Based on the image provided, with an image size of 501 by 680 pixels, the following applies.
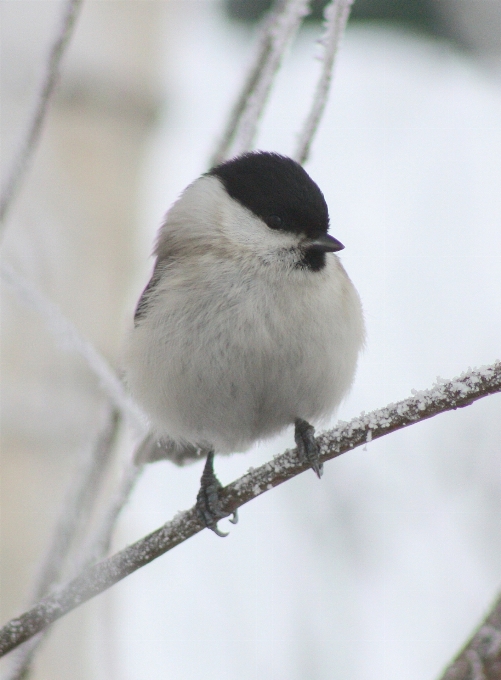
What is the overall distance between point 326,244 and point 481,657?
2.74ft

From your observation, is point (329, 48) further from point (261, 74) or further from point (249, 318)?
point (249, 318)

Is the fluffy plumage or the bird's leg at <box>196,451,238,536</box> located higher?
the fluffy plumage

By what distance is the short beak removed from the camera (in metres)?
1.48

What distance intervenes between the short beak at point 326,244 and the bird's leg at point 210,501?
0.51 metres

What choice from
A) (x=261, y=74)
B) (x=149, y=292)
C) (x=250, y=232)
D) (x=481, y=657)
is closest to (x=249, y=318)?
(x=250, y=232)

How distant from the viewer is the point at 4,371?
2.55 metres

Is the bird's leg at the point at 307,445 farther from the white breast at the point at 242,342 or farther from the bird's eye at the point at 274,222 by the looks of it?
the bird's eye at the point at 274,222

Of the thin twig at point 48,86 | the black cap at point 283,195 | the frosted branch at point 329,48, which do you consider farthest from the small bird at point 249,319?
the thin twig at point 48,86

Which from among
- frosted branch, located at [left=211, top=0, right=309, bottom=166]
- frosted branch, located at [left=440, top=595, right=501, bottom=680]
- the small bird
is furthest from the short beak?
frosted branch, located at [left=440, top=595, right=501, bottom=680]

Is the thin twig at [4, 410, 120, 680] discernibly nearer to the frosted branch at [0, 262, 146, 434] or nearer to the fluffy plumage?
the frosted branch at [0, 262, 146, 434]

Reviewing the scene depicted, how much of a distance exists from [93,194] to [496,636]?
2.36 metres

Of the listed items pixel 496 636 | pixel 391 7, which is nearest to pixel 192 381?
pixel 496 636

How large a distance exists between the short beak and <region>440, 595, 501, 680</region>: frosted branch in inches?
30.6

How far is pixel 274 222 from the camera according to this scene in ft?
5.04
